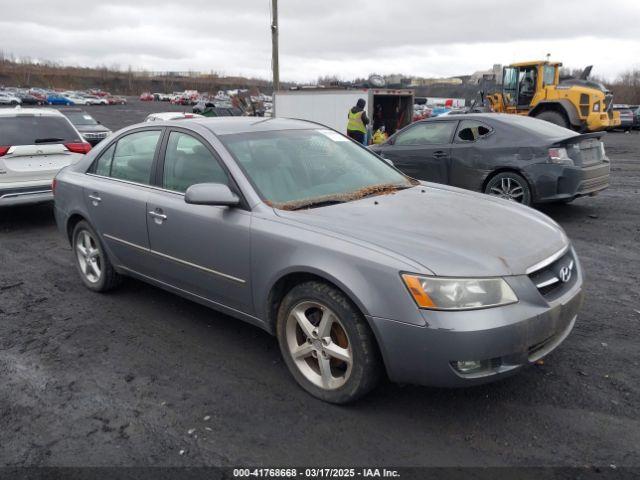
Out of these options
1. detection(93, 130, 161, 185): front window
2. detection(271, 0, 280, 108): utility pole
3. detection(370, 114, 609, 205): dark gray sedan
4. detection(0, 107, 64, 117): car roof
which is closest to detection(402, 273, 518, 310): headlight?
detection(93, 130, 161, 185): front window

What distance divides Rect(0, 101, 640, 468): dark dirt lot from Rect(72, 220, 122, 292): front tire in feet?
1.00

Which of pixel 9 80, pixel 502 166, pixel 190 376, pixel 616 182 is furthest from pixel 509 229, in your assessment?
pixel 9 80

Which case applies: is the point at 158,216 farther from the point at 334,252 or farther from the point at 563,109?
the point at 563,109

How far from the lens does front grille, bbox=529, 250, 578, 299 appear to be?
303 cm

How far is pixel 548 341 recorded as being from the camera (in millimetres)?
3057

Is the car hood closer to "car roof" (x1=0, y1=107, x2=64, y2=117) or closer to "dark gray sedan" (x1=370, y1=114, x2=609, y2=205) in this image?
"dark gray sedan" (x1=370, y1=114, x2=609, y2=205)

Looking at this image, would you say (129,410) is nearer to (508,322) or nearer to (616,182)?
(508,322)

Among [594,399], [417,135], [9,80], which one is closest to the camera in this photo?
[594,399]

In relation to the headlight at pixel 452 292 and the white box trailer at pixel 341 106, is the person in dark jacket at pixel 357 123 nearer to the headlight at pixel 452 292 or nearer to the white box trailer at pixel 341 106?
the white box trailer at pixel 341 106

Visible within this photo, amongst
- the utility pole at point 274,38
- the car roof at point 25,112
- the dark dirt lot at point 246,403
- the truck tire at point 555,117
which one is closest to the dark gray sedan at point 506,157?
the dark dirt lot at point 246,403

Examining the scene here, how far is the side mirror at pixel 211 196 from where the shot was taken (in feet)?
11.5

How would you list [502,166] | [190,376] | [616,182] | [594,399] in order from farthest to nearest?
1. [616,182]
2. [502,166]
3. [190,376]
4. [594,399]

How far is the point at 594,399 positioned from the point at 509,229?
1.09 metres

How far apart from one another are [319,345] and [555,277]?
55.4 inches
